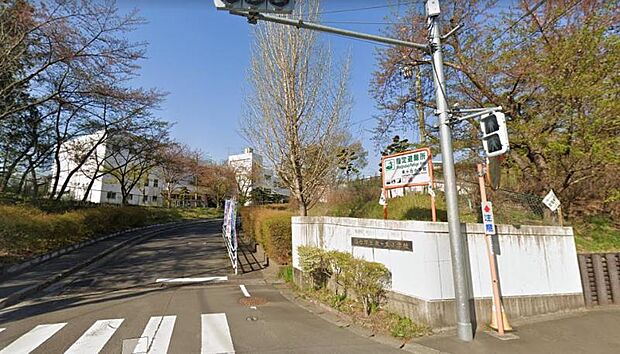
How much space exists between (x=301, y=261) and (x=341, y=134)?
475cm

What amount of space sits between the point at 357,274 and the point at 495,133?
3425 millimetres

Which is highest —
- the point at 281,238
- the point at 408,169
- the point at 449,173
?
the point at 408,169

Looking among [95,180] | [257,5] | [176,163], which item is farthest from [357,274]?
[95,180]

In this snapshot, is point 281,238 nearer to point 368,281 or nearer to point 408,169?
point 368,281

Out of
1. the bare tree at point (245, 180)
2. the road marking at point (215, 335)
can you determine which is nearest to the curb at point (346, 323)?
the road marking at point (215, 335)

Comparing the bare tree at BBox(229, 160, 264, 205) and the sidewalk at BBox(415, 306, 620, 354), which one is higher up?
the bare tree at BBox(229, 160, 264, 205)

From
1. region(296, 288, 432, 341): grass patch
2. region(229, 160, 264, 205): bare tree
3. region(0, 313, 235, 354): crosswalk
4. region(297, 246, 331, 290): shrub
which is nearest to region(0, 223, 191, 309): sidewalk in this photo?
region(0, 313, 235, 354): crosswalk

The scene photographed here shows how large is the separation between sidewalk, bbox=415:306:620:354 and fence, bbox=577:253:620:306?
0.91 meters

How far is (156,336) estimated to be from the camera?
4773 millimetres

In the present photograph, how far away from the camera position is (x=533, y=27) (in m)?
7.91

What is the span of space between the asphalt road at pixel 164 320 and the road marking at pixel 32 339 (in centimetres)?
2

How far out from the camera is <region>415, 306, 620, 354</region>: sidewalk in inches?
166

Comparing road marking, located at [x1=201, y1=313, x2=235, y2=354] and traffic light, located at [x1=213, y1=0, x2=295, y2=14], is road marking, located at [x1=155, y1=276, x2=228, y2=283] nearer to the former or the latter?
road marking, located at [x1=201, y1=313, x2=235, y2=354]

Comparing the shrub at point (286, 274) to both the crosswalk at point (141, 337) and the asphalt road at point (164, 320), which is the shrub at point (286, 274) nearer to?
the asphalt road at point (164, 320)
